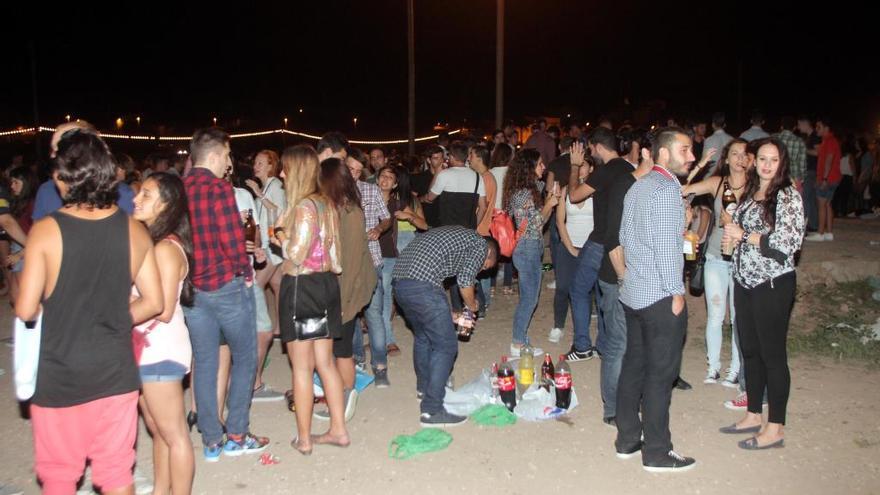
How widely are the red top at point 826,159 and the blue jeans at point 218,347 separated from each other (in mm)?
10635

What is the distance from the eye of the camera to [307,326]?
5117 millimetres

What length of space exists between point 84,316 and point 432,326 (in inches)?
112

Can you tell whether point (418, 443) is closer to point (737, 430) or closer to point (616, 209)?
point (616, 209)

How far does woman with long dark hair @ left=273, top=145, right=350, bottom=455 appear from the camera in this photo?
5102mm

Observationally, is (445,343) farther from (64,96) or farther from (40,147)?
(64,96)

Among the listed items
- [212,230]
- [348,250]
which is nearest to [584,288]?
[348,250]

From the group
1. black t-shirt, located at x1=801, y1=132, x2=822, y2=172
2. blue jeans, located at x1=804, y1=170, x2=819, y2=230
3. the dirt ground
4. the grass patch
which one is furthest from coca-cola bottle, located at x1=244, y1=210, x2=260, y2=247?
black t-shirt, located at x1=801, y1=132, x2=822, y2=172

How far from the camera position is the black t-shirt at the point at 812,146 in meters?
13.3

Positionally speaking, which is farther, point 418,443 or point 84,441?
point 418,443

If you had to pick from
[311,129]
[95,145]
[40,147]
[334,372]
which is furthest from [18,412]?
[311,129]

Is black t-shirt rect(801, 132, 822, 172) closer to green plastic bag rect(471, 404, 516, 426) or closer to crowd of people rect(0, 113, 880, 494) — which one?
crowd of people rect(0, 113, 880, 494)

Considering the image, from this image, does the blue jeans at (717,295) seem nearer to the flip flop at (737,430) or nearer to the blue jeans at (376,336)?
the flip flop at (737,430)

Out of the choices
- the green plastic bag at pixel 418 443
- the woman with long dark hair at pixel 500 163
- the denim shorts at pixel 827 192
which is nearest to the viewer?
the green plastic bag at pixel 418 443

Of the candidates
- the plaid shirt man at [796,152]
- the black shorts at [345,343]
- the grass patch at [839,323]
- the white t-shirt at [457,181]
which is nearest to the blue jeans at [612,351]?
the black shorts at [345,343]
